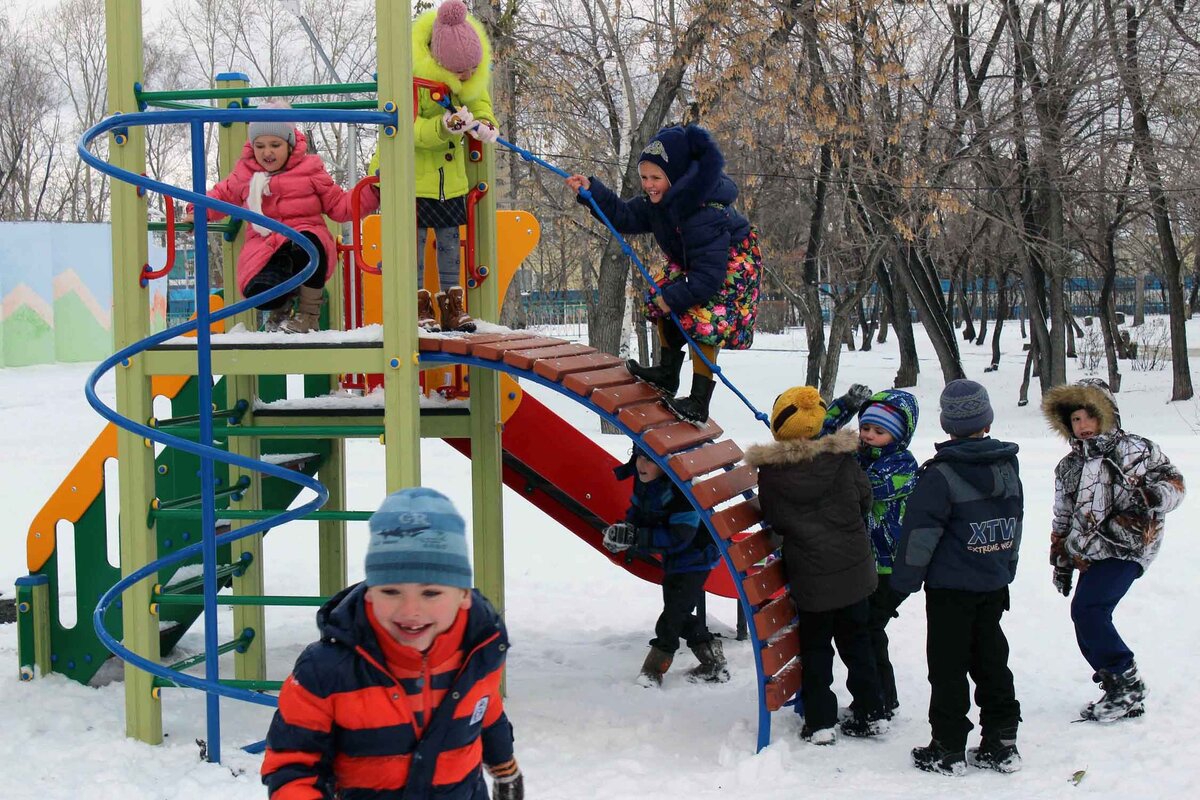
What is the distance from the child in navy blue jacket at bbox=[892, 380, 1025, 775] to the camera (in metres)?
4.51

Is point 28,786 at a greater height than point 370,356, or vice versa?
point 370,356

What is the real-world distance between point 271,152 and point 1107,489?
12.7 ft

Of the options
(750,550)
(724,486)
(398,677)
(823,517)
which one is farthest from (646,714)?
(398,677)

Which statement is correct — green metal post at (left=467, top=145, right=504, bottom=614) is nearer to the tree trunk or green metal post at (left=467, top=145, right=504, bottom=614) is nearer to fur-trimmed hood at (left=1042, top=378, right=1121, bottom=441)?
fur-trimmed hood at (left=1042, top=378, right=1121, bottom=441)

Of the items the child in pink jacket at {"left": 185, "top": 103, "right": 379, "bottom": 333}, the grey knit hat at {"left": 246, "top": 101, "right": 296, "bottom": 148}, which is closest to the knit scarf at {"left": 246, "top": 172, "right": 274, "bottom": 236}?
the child in pink jacket at {"left": 185, "top": 103, "right": 379, "bottom": 333}

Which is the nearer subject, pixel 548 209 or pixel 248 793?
pixel 248 793

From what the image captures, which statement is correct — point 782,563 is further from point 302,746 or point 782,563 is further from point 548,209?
point 548,209

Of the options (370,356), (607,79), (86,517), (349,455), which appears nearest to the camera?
(370,356)

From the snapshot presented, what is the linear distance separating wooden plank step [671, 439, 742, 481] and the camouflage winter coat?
1.37 metres

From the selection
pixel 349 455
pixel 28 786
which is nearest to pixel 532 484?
pixel 28 786

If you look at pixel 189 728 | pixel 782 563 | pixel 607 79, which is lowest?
pixel 189 728

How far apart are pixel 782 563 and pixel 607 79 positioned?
13.9m

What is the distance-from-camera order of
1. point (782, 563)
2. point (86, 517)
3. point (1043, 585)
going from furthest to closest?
1. point (1043, 585)
2. point (86, 517)
3. point (782, 563)

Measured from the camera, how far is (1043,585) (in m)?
7.04
